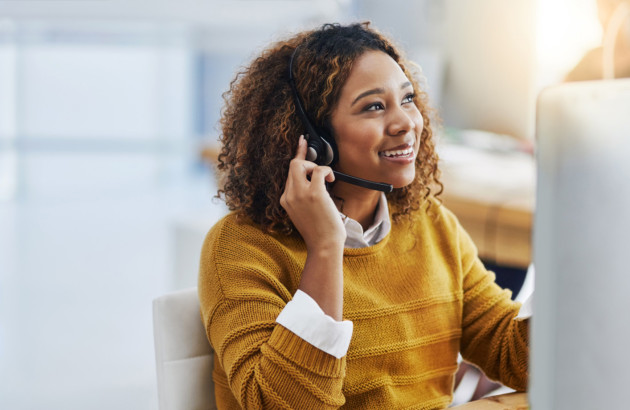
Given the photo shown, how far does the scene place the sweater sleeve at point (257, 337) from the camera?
83 centimetres

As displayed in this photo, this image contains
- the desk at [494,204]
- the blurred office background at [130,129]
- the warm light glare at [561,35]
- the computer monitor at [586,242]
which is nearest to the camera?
the computer monitor at [586,242]

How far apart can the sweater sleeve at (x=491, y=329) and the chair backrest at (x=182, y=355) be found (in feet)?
1.29

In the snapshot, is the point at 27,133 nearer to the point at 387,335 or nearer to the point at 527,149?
the point at 527,149

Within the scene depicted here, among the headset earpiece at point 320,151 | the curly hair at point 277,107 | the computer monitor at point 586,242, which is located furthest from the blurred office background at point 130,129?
the computer monitor at point 586,242

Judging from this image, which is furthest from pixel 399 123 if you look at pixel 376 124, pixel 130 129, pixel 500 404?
pixel 130 129

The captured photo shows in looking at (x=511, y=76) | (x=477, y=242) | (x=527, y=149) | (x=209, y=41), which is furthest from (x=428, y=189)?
(x=209, y=41)

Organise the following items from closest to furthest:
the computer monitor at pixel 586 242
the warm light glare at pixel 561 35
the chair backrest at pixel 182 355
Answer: the computer monitor at pixel 586 242 → the chair backrest at pixel 182 355 → the warm light glare at pixel 561 35

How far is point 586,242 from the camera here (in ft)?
1.40

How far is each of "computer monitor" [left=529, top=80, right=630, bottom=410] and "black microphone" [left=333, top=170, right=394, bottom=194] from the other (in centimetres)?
57

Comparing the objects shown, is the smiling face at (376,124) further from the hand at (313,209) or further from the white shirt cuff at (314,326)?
the white shirt cuff at (314,326)

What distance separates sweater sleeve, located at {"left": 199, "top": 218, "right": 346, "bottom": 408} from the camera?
833mm

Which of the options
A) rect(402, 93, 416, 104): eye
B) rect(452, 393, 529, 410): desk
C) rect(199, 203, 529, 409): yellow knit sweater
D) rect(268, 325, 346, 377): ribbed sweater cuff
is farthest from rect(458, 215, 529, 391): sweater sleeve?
rect(268, 325, 346, 377): ribbed sweater cuff

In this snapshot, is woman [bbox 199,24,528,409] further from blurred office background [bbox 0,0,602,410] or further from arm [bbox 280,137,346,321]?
blurred office background [bbox 0,0,602,410]

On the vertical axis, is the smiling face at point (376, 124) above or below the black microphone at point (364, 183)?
above
